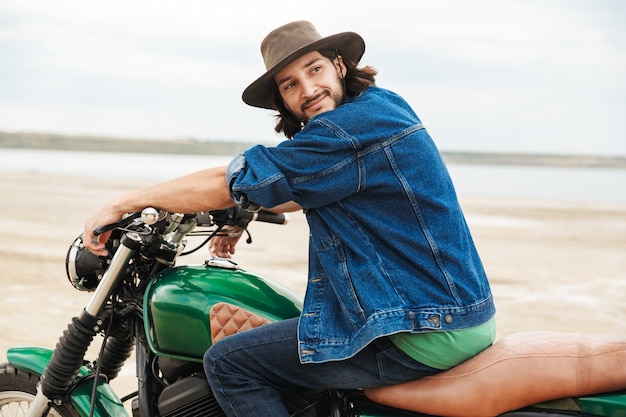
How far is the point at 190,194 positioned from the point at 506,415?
1218 millimetres

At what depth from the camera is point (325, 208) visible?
2.52 meters

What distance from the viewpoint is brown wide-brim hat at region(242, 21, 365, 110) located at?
2.77 metres

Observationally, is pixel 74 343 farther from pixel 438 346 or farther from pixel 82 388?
pixel 438 346

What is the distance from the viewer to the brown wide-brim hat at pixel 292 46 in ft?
9.10

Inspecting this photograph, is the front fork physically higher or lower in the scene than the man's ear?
lower

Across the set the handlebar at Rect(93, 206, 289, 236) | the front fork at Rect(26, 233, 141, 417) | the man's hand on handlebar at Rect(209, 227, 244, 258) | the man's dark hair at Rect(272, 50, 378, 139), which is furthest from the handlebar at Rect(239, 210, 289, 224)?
the front fork at Rect(26, 233, 141, 417)

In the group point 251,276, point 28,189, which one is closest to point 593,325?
point 251,276

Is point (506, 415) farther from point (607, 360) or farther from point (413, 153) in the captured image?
point (413, 153)

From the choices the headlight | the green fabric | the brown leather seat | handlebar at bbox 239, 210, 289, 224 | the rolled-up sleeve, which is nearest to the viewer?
the brown leather seat

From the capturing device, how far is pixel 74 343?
2898 mm

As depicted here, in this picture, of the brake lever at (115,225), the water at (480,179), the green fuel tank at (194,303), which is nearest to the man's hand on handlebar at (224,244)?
the green fuel tank at (194,303)

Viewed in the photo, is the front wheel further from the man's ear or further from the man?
the man's ear

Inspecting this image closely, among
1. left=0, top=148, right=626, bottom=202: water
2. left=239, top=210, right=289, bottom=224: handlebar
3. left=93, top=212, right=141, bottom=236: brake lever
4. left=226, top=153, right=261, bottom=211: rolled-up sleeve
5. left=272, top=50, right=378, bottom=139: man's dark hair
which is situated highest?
left=272, top=50, right=378, bottom=139: man's dark hair

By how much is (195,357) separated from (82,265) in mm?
580
